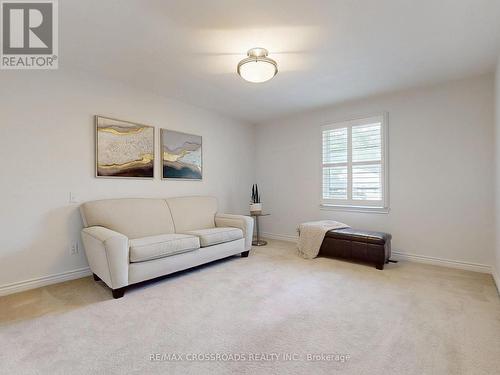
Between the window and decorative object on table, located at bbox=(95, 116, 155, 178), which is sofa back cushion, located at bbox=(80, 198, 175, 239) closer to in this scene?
decorative object on table, located at bbox=(95, 116, 155, 178)

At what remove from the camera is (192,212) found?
152 inches

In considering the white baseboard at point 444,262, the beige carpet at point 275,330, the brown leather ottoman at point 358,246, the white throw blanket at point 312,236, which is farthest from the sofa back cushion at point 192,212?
the white baseboard at point 444,262

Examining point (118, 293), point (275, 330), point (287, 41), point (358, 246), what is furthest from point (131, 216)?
point (358, 246)

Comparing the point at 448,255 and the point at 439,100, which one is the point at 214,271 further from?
the point at 439,100

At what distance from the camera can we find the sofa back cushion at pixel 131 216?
2.92 metres

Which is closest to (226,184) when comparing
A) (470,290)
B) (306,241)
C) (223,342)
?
(306,241)

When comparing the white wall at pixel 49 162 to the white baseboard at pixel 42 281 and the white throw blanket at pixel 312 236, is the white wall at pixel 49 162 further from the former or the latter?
the white throw blanket at pixel 312 236

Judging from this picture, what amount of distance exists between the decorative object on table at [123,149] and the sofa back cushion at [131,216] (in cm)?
41

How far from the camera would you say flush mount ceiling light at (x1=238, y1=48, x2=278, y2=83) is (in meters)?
2.49

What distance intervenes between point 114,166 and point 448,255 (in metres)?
4.45

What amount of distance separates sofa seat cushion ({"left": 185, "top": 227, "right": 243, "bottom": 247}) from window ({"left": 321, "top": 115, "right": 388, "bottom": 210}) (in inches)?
68.0

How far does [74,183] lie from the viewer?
117 inches

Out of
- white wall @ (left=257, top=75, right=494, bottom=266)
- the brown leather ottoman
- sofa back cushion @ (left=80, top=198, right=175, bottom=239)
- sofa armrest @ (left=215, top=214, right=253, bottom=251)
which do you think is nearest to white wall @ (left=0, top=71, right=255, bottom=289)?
sofa back cushion @ (left=80, top=198, right=175, bottom=239)

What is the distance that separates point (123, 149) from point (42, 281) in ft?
5.65
